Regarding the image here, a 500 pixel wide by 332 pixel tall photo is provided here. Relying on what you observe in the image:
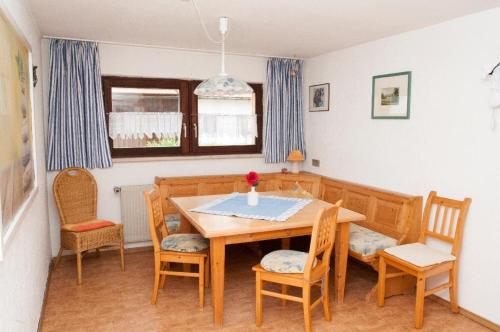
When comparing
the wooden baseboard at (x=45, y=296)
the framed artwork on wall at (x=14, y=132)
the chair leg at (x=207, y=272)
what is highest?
the framed artwork on wall at (x=14, y=132)

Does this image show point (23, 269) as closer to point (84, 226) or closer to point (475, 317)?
point (84, 226)

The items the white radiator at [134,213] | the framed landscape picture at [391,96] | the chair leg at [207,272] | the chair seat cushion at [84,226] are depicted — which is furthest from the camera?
the white radiator at [134,213]

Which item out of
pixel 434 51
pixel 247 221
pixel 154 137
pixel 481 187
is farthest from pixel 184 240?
pixel 434 51

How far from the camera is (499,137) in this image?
283 cm

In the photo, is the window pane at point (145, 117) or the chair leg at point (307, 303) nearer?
the chair leg at point (307, 303)

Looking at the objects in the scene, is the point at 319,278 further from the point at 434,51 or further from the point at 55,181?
the point at 55,181

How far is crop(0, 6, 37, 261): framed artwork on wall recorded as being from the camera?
170 cm

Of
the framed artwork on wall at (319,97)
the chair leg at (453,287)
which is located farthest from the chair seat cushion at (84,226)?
the chair leg at (453,287)

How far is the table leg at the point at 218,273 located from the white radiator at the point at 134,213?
6.16ft

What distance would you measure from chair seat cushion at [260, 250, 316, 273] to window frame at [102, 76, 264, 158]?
2251mm

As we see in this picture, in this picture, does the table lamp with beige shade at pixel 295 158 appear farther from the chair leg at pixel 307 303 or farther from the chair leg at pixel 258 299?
the chair leg at pixel 307 303

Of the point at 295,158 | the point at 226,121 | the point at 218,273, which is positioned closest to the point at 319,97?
the point at 295,158

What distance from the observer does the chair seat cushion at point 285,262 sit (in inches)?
107

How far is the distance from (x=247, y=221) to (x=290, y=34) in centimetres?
194
